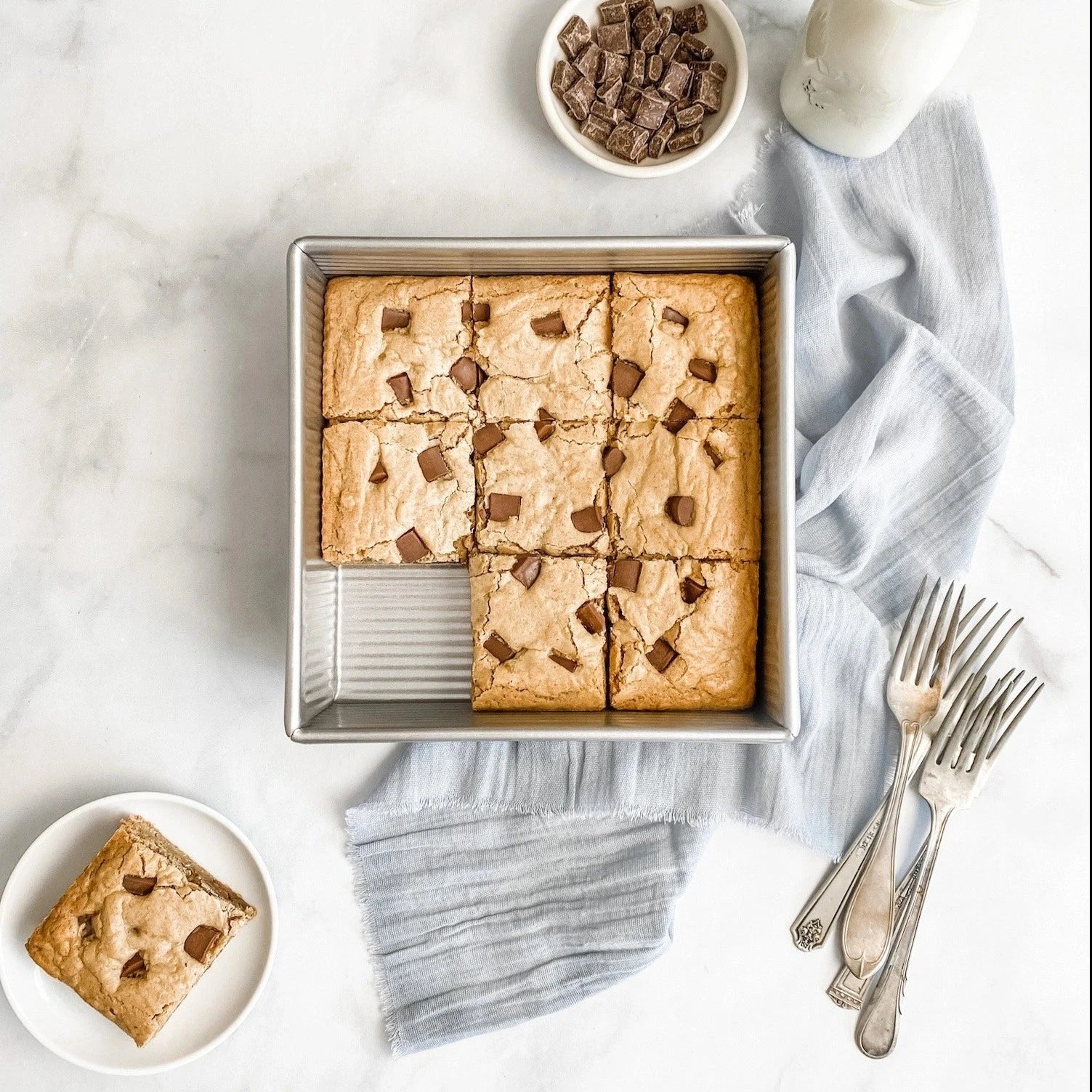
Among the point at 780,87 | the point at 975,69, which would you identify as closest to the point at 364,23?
the point at 780,87

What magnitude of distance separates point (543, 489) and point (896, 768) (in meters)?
1.20

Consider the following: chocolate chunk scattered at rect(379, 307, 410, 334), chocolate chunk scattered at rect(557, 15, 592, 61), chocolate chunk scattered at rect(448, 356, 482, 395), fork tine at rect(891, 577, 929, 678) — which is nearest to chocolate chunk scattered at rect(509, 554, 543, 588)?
chocolate chunk scattered at rect(448, 356, 482, 395)

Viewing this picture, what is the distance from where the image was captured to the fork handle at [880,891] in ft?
8.25

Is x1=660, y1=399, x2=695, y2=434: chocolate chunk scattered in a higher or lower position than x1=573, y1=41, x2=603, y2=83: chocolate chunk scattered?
lower

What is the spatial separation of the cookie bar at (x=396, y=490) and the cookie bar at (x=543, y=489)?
0.22 ft

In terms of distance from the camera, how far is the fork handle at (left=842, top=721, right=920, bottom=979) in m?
2.52

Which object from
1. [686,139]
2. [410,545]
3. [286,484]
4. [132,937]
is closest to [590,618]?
[410,545]

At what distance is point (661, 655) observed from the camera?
2.39 metres

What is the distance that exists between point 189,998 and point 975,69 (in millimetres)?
3367

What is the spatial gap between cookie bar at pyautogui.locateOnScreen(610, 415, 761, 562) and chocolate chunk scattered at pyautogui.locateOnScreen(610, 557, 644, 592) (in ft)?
0.11

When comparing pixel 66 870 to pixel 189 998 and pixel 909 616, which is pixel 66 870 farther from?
pixel 909 616

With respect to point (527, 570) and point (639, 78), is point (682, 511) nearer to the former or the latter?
point (527, 570)

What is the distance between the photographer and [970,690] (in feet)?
8.27

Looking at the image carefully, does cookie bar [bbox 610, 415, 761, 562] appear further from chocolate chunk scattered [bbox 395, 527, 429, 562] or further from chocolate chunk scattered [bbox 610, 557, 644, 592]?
chocolate chunk scattered [bbox 395, 527, 429, 562]
